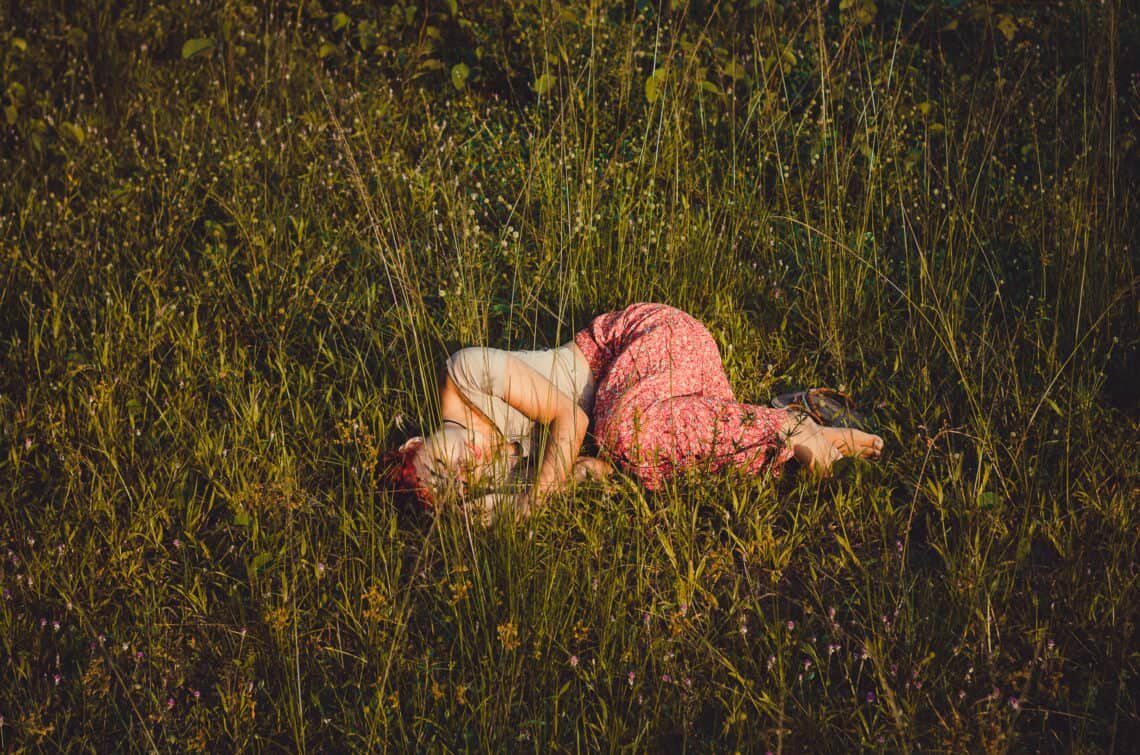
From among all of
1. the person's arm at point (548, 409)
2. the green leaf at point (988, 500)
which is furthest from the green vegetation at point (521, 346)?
the person's arm at point (548, 409)

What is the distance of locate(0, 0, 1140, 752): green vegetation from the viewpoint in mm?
2182

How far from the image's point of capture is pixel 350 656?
232cm

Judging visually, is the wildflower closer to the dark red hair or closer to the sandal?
the dark red hair

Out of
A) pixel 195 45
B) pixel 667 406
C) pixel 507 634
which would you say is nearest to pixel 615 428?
pixel 667 406

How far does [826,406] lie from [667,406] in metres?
0.52

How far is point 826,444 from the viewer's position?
292cm

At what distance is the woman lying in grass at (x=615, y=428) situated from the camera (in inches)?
107

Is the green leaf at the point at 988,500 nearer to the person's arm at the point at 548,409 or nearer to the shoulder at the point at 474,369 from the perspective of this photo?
the person's arm at the point at 548,409

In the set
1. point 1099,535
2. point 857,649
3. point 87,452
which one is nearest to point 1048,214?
point 1099,535

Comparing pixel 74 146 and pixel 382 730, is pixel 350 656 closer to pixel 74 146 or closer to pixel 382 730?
pixel 382 730

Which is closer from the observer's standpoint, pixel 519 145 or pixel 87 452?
pixel 87 452

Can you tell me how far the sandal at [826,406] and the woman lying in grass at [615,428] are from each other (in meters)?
0.13

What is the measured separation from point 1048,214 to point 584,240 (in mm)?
1782

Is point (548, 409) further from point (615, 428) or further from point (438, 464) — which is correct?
point (438, 464)
